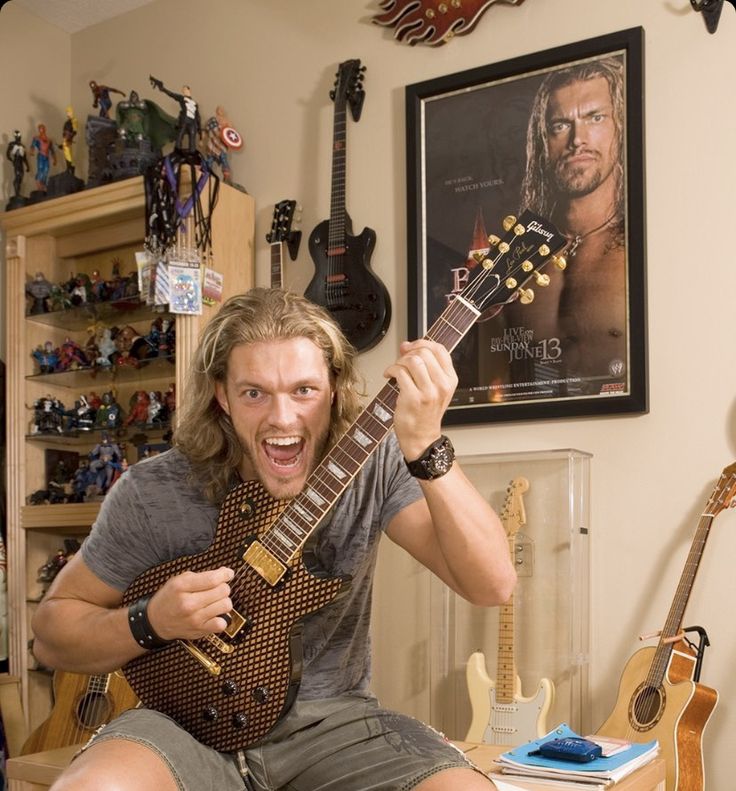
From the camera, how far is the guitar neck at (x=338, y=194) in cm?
325

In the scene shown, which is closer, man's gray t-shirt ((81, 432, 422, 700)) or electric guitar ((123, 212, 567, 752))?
electric guitar ((123, 212, 567, 752))

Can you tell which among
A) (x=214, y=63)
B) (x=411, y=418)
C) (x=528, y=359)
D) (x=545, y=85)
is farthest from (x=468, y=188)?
(x=411, y=418)

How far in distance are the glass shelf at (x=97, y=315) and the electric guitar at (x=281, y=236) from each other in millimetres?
433

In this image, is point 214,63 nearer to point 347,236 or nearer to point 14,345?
point 347,236

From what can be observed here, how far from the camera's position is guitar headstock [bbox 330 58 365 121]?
10.9 feet

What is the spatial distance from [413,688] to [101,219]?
6.23 feet

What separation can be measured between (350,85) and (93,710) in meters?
2.07

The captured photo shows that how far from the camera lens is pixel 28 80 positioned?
13.1 feet

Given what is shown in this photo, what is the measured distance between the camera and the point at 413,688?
3049 millimetres

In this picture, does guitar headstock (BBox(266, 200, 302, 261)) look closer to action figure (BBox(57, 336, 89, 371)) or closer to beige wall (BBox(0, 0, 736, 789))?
beige wall (BBox(0, 0, 736, 789))

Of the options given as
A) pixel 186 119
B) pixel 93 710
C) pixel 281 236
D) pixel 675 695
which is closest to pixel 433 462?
pixel 675 695

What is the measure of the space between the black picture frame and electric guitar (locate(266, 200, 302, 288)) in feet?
1.43
